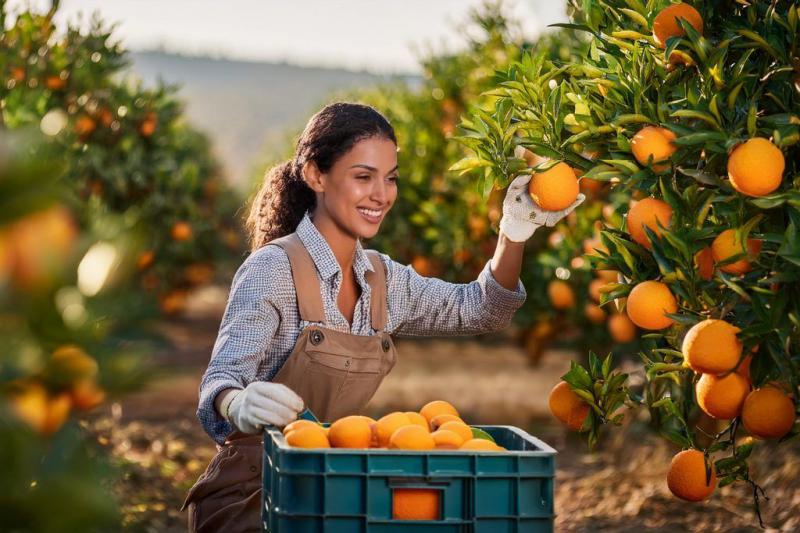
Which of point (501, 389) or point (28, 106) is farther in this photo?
point (501, 389)

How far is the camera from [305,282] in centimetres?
272

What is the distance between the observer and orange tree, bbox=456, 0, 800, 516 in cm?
213

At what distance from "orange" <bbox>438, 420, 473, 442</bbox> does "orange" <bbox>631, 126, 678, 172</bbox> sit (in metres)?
0.66

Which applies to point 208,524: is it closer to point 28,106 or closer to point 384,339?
point 384,339

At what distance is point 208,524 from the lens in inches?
103

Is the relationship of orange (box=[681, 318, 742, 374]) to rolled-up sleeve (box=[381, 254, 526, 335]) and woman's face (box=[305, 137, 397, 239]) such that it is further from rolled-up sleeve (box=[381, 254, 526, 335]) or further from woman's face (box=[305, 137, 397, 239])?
woman's face (box=[305, 137, 397, 239])

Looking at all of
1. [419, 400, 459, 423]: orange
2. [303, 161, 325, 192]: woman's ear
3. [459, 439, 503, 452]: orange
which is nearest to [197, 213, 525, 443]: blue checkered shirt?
[303, 161, 325, 192]: woman's ear

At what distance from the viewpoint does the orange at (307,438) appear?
6.61 ft

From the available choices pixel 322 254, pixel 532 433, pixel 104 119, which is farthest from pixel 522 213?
pixel 532 433

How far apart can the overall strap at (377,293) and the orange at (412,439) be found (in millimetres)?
851

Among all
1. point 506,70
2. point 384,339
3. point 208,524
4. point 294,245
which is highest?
point 506,70

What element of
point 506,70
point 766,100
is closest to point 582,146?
point 506,70

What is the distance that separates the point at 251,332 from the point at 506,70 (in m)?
0.88

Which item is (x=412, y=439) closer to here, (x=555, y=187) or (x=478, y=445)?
(x=478, y=445)
